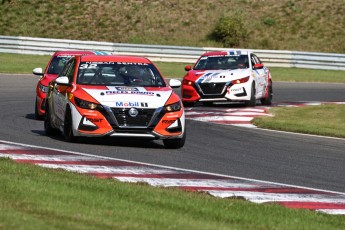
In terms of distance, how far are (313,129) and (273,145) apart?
2.84m

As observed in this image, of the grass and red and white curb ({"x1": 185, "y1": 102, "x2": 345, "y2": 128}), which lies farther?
the grass

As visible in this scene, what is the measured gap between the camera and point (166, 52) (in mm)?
45062

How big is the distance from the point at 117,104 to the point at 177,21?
117 feet

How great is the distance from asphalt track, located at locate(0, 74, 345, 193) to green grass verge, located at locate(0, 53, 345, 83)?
54.8 feet

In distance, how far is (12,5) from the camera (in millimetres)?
52500

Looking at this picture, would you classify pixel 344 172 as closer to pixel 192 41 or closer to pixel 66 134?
pixel 66 134

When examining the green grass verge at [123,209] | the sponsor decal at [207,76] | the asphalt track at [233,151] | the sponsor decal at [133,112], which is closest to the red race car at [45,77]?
the asphalt track at [233,151]

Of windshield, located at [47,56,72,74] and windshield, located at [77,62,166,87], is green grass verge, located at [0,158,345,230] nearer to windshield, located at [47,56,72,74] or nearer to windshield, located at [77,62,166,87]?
windshield, located at [77,62,166,87]

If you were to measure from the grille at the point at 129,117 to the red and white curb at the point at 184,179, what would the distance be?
1.20m

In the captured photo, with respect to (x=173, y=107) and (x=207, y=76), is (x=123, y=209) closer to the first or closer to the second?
(x=173, y=107)

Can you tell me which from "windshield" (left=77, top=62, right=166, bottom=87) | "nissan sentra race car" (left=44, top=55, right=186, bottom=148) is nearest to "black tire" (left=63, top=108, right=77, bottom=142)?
"nissan sentra race car" (left=44, top=55, right=186, bottom=148)

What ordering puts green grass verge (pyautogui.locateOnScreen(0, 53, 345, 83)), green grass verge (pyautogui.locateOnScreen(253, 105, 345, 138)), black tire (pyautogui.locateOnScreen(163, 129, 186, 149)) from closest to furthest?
black tire (pyautogui.locateOnScreen(163, 129, 186, 149)) < green grass verge (pyautogui.locateOnScreen(253, 105, 345, 138)) < green grass verge (pyautogui.locateOnScreen(0, 53, 345, 83))

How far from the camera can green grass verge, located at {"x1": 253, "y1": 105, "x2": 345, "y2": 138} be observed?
67.1 ft

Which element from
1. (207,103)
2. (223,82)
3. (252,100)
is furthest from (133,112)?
(207,103)
